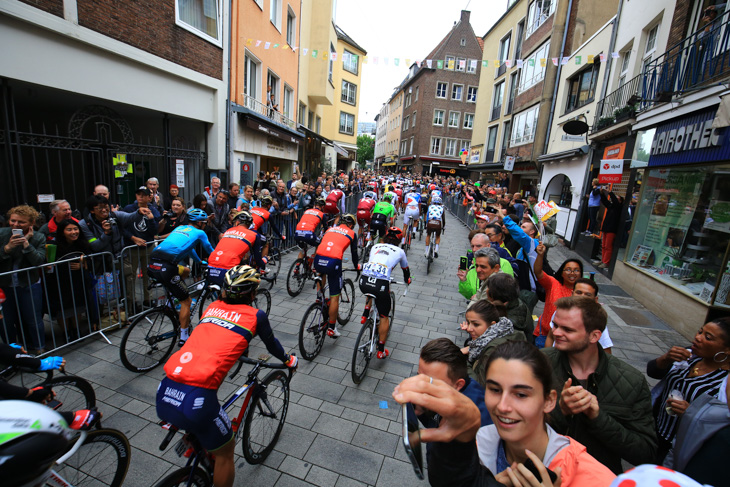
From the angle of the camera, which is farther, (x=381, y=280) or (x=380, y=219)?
(x=380, y=219)

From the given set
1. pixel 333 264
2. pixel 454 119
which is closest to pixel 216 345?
pixel 333 264

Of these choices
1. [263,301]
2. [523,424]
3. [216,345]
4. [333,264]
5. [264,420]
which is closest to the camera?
[523,424]

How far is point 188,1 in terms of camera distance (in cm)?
969

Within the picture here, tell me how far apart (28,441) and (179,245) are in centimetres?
364

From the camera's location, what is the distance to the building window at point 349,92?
3203 cm

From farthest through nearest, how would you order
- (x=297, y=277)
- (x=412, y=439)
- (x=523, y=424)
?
(x=297, y=277), (x=523, y=424), (x=412, y=439)

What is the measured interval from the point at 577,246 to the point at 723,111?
8029mm

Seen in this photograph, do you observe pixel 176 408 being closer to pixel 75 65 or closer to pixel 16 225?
pixel 16 225

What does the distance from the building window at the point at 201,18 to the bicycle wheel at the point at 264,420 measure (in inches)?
400

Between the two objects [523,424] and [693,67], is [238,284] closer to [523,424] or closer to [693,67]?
[523,424]

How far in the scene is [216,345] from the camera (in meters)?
2.57

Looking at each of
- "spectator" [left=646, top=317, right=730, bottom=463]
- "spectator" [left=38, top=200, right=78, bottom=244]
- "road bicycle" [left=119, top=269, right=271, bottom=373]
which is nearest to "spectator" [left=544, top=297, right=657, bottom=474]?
"spectator" [left=646, top=317, right=730, bottom=463]

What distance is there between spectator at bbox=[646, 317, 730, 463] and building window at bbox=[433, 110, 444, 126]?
4467 centimetres

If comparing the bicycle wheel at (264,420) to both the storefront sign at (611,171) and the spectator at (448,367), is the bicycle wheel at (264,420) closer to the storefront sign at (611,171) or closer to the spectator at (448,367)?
the spectator at (448,367)
